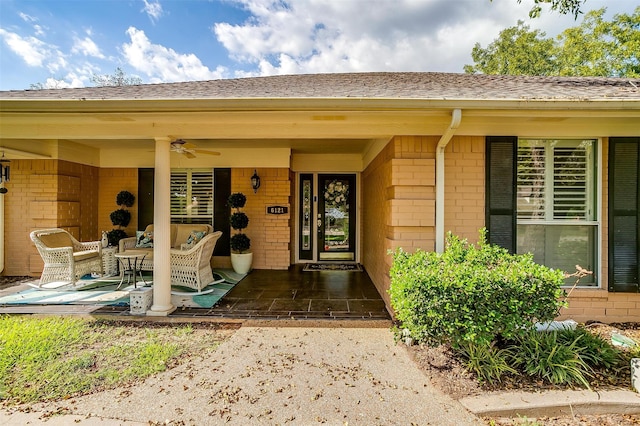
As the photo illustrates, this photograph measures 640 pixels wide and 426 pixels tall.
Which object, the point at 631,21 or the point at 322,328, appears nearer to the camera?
the point at 322,328

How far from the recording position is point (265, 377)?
264cm

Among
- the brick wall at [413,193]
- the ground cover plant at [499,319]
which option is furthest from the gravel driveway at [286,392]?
the brick wall at [413,193]

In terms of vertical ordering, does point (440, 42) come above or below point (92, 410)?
above

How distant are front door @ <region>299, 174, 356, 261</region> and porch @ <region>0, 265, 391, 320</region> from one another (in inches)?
75.3

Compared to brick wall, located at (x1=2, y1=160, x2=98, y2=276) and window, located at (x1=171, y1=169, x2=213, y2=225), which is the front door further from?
brick wall, located at (x1=2, y1=160, x2=98, y2=276)

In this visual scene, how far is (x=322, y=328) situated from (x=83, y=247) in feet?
16.9

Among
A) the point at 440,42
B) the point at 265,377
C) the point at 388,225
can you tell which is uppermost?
the point at 440,42

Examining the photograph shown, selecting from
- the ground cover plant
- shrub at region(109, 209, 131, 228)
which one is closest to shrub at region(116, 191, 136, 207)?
shrub at region(109, 209, 131, 228)

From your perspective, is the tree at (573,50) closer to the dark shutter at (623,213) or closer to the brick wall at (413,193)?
the dark shutter at (623,213)

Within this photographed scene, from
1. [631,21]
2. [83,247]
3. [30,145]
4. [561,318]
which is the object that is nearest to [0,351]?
[83,247]

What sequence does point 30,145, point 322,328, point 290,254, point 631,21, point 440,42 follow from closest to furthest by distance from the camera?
point 322,328 → point 30,145 → point 290,254 → point 440,42 → point 631,21

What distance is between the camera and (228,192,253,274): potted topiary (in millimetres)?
6449

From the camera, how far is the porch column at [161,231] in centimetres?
394

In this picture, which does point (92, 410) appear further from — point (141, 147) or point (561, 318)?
point (141, 147)
